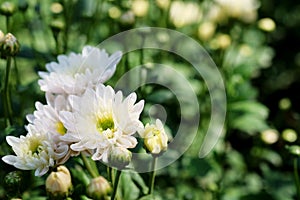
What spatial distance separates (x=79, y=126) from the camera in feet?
4.40

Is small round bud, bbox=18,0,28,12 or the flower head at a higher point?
small round bud, bbox=18,0,28,12

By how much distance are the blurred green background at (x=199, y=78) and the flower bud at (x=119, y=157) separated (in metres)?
0.49

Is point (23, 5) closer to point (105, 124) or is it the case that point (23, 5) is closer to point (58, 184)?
point (105, 124)

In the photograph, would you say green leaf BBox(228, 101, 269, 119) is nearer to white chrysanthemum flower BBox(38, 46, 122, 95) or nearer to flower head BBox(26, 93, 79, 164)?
white chrysanthemum flower BBox(38, 46, 122, 95)

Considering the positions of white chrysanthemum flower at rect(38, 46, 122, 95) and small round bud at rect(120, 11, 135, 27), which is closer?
white chrysanthemum flower at rect(38, 46, 122, 95)

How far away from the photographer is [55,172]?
1.31m

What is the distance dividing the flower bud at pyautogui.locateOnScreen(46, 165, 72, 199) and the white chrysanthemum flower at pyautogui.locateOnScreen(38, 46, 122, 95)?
0.84 feet

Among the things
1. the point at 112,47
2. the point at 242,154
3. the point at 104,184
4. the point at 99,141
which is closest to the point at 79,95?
the point at 99,141

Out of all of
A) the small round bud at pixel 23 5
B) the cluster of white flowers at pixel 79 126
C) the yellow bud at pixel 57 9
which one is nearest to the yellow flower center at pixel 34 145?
the cluster of white flowers at pixel 79 126

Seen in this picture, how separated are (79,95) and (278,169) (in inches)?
52.0

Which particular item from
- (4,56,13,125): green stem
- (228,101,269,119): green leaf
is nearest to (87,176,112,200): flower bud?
(4,56,13,125): green stem

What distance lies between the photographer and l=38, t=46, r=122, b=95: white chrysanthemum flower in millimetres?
1479

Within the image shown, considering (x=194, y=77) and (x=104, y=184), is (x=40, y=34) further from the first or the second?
(x=104, y=184)

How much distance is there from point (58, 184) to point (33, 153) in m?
0.16
